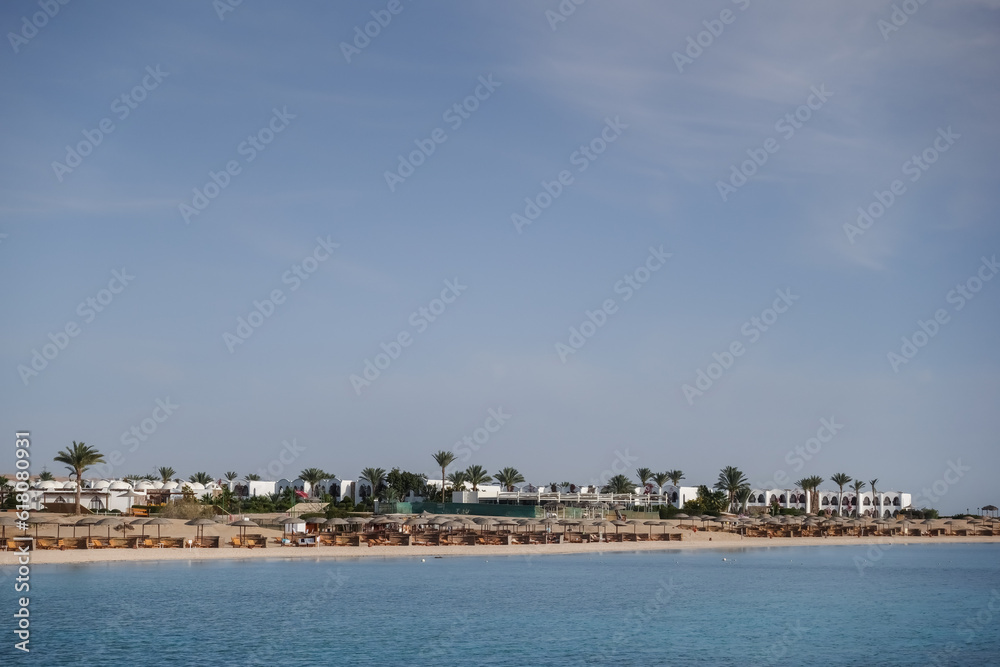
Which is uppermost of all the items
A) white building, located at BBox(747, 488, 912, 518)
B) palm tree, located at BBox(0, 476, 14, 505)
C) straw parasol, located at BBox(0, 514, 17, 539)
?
straw parasol, located at BBox(0, 514, 17, 539)

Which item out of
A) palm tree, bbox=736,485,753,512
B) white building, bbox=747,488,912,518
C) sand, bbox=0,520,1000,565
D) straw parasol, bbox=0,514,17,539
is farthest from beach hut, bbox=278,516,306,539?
white building, bbox=747,488,912,518

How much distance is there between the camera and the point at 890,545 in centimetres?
10019

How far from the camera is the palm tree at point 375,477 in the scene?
127812 mm

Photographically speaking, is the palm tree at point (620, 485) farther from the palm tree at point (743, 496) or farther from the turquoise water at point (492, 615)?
the turquoise water at point (492, 615)

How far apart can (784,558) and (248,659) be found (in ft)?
182

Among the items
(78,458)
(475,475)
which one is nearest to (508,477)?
(475,475)

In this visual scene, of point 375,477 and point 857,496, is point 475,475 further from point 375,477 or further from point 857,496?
point 857,496

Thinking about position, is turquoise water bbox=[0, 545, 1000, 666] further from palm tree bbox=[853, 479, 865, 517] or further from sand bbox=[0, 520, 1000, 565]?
palm tree bbox=[853, 479, 865, 517]

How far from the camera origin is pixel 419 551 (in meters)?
66.4

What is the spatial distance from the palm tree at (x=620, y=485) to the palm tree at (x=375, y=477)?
3072cm

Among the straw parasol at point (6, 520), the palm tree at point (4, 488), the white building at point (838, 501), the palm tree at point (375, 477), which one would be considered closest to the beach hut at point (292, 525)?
the straw parasol at point (6, 520)

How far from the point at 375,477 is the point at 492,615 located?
93344mm

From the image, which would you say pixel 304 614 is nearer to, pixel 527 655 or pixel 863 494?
pixel 527 655

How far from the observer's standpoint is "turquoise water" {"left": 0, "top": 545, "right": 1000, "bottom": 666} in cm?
2825
